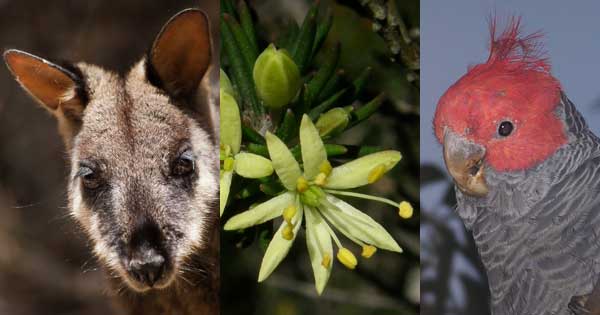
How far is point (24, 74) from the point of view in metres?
1.15

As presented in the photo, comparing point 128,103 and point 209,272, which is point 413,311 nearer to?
point 209,272

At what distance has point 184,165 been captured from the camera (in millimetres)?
1189

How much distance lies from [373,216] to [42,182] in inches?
23.9

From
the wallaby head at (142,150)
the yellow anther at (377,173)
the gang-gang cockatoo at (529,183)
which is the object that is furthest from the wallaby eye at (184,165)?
the gang-gang cockatoo at (529,183)

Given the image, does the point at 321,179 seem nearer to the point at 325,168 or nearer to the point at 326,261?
the point at 325,168

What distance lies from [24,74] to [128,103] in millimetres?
180

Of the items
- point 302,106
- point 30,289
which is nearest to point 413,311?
point 302,106

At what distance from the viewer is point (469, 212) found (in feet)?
4.01

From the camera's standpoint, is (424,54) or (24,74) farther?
(424,54)

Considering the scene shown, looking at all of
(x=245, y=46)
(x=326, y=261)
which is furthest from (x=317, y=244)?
(x=245, y=46)

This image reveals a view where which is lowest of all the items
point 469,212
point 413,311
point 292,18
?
point 413,311

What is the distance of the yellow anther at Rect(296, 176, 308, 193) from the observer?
111cm

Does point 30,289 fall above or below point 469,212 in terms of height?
below

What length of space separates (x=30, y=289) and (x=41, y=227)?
0.36 feet
